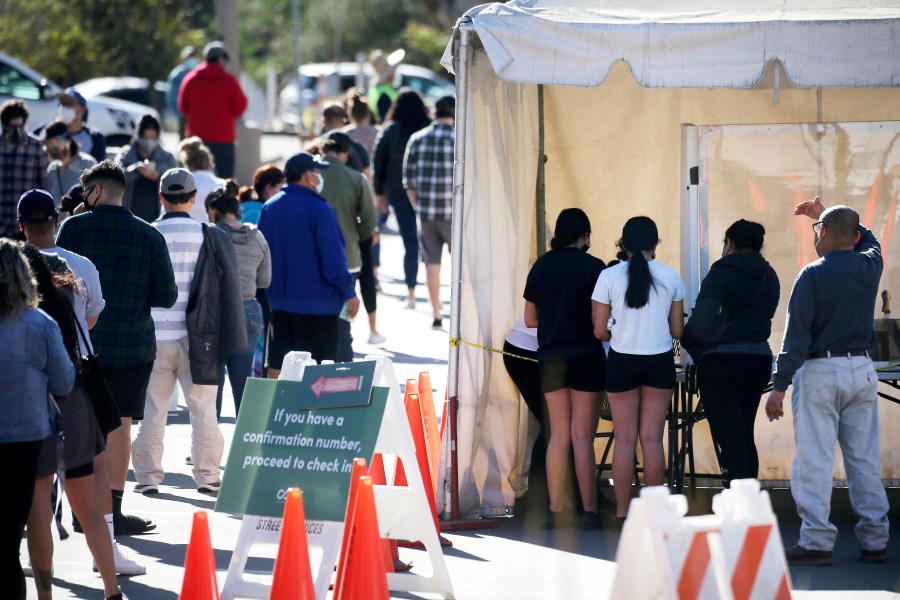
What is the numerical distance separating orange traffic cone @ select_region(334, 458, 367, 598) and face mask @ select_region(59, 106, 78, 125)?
28.5 feet

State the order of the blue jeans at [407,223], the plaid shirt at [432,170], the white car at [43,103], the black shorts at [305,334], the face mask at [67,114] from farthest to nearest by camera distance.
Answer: the white car at [43,103] → the blue jeans at [407,223] → the face mask at [67,114] → the plaid shirt at [432,170] → the black shorts at [305,334]

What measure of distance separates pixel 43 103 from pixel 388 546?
16864 mm

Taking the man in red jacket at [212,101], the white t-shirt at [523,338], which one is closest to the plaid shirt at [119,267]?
the white t-shirt at [523,338]

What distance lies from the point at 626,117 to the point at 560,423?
213 cm

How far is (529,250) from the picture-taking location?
8.81m

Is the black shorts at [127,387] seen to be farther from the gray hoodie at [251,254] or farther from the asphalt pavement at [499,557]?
the gray hoodie at [251,254]

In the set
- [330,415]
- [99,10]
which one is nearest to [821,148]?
[330,415]

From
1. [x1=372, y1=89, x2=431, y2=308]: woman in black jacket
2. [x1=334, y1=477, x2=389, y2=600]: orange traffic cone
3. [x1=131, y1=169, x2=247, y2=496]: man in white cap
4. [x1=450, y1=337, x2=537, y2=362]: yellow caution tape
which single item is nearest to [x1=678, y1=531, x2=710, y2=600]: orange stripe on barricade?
[x1=334, y1=477, x2=389, y2=600]: orange traffic cone

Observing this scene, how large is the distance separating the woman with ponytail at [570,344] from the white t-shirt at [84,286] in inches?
96.4

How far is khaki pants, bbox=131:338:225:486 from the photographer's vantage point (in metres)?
8.62

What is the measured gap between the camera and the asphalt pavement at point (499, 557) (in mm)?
6762

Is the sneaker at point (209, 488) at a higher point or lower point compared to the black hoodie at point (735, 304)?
lower

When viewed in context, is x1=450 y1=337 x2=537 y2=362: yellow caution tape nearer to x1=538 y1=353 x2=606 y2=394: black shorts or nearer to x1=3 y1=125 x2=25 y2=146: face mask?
x1=538 y1=353 x2=606 y2=394: black shorts

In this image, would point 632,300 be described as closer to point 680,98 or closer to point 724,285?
point 724,285
